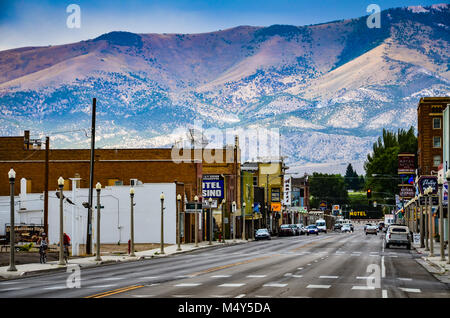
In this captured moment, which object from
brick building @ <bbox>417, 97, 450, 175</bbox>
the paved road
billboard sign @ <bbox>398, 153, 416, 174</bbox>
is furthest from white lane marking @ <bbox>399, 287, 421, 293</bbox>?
billboard sign @ <bbox>398, 153, 416, 174</bbox>

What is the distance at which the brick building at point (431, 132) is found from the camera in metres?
143

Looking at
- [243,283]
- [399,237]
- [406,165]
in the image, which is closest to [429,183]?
[399,237]

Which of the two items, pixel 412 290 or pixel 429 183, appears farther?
pixel 429 183

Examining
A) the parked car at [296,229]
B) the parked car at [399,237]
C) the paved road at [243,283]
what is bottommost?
the parked car at [296,229]

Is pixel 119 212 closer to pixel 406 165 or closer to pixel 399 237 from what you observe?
pixel 399 237

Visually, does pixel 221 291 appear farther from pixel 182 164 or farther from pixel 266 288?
pixel 182 164

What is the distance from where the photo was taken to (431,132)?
146 meters

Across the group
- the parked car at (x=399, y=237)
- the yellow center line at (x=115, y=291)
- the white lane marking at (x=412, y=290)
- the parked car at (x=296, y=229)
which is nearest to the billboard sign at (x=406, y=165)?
the parked car at (x=296, y=229)

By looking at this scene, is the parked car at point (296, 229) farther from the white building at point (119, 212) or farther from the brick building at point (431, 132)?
the white building at point (119, 212)

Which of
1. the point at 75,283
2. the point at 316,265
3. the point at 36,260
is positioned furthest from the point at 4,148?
the point at 75,283

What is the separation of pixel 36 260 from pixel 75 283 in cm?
1926

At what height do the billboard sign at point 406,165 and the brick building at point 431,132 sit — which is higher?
the brick building at point 431,132

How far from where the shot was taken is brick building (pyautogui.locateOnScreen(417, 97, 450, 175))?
143125 millimetres

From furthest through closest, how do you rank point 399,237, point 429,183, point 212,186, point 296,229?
1. point 296,229
2. point 212,186
3. point 399,237
4. point 429,183
